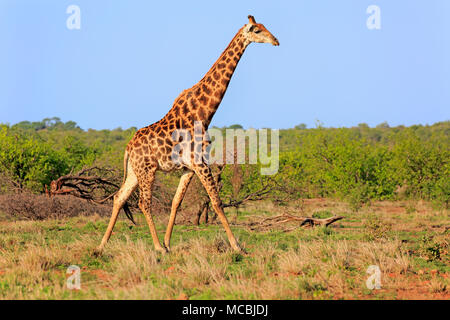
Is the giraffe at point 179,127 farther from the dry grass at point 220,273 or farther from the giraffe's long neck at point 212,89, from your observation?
the dry grass at point 220,273

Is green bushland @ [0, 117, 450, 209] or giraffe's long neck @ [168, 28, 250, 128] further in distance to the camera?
green bushland @ [0, 117, 450, 209]

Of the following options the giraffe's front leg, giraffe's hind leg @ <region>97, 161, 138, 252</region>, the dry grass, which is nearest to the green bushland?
giraffe's hind leg @ <region>97, 161, 138, 252</region>

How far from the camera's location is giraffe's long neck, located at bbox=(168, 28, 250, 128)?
1010cm

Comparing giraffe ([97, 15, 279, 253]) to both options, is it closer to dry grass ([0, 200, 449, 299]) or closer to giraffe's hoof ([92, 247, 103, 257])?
giraffe's hoof ([92, 247, 103, 257])

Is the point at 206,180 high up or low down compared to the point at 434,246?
up

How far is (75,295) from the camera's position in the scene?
698 cm

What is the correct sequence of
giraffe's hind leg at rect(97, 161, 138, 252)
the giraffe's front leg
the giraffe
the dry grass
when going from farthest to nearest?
giraffe's hind leg at rect(97, 161, 138, 252) → the giraffe → the giraffe's front leg → the dry grass

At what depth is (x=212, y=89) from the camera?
10.2m

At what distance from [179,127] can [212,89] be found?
1.01 metres

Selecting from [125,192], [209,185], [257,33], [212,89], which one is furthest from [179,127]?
[257,33]
